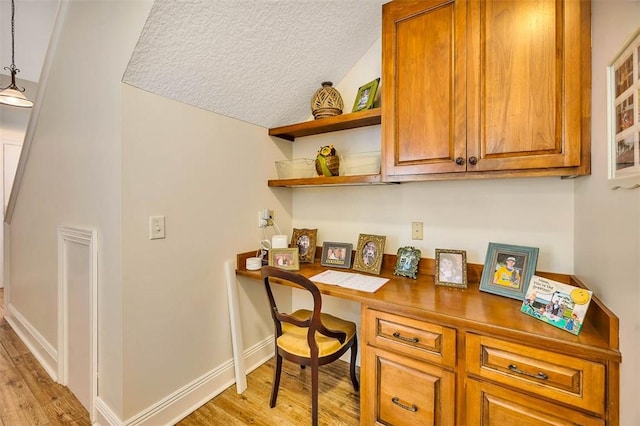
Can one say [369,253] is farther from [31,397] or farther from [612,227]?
[31,397]

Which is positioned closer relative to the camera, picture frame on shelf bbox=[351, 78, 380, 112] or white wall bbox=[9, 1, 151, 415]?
white wall bbox=[9, 1, 151, 415]

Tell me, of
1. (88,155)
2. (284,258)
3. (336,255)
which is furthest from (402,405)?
(88,155)

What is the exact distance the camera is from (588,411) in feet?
3.10

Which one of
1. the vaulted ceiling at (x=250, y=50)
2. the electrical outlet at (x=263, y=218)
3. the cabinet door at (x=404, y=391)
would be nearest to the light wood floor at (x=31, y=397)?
the electrical outlet at (x=263, y=218)

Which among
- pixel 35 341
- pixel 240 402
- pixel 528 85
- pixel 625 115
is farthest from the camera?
pixel 35 341

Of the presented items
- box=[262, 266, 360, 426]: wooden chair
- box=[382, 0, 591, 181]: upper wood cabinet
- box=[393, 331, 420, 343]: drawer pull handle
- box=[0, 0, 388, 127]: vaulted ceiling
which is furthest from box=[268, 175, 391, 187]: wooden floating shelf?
box=[393, 331, 420, 343]: drawer pull handle

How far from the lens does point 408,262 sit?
1.77 metres

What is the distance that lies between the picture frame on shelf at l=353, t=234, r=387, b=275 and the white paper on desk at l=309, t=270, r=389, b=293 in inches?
3.4

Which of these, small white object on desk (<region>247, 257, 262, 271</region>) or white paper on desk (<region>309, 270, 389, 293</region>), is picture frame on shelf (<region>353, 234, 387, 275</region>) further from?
small white object on desk (<region>247, 257, 262, 271</region>)

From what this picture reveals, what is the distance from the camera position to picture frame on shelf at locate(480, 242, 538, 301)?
1.34 metres

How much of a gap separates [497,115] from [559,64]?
28 centimetres

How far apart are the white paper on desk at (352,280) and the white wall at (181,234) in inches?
26.7

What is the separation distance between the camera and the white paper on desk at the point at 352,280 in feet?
5.18

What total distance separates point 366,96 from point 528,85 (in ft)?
3.02
